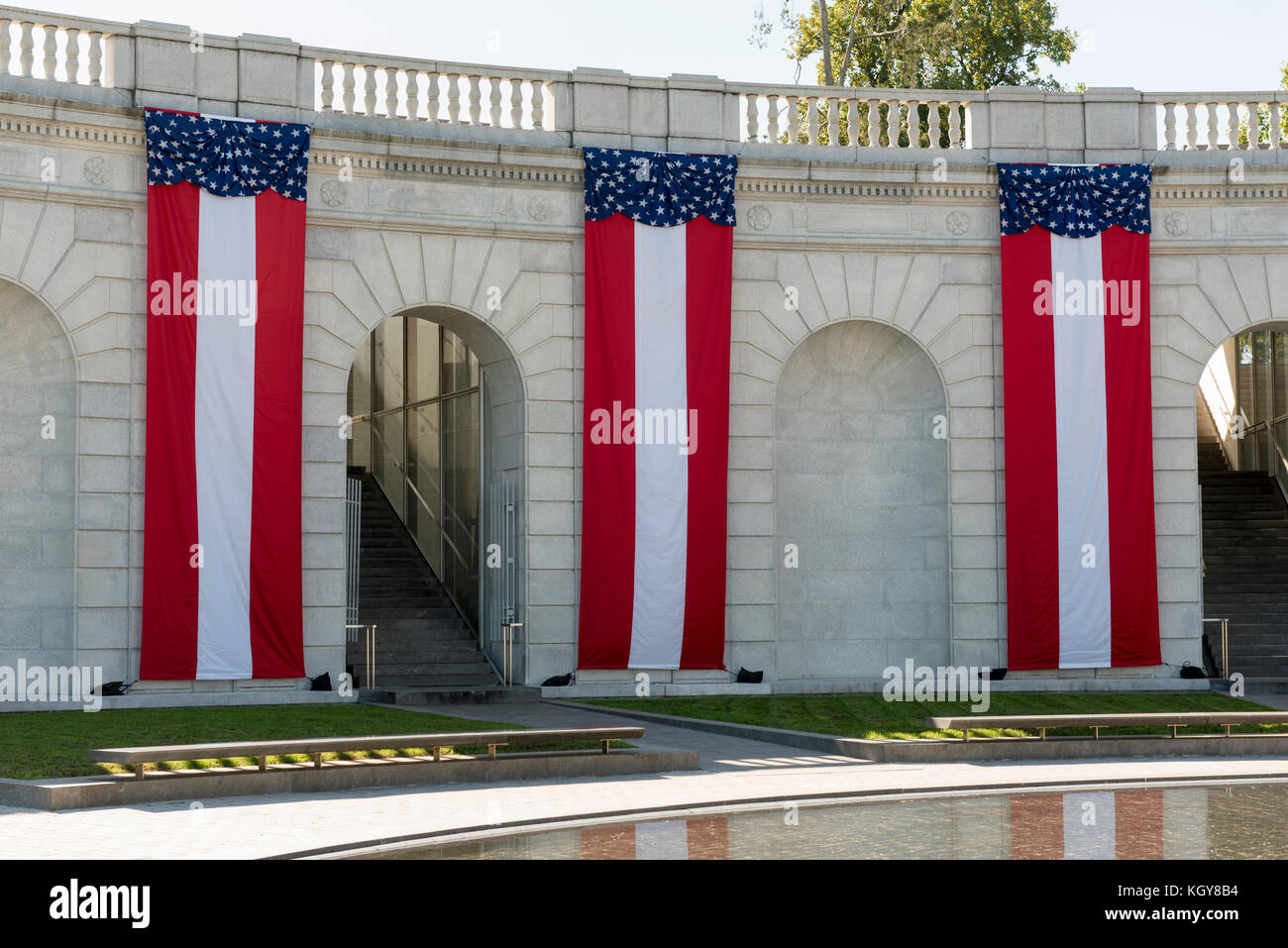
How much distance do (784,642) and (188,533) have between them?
35.9 ft

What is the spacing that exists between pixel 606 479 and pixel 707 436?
78.2 inches

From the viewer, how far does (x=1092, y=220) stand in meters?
27.7

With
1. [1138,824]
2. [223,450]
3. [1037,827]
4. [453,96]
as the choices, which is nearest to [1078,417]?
[453,96]

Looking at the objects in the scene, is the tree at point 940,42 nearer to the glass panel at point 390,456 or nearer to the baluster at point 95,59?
the glass panel at point 390,456

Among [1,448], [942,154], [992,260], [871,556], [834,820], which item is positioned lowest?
[834,820]

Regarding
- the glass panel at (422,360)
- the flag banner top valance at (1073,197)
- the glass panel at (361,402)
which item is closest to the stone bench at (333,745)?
the flag banner top valance at (1073,197)

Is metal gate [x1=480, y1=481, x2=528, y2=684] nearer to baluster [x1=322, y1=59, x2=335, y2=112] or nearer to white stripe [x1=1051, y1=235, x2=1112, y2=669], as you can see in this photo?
baluster [x1=322, y1=59, x2=335, y2=112]

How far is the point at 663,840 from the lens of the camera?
42.2ft

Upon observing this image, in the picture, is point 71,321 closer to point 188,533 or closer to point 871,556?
point 188,533

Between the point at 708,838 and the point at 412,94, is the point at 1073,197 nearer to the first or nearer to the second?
the point at 412,94

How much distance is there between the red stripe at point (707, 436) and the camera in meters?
26.4

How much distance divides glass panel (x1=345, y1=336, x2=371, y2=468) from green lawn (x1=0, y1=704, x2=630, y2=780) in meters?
14.3

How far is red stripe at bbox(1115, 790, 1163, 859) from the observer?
39.7 feet
